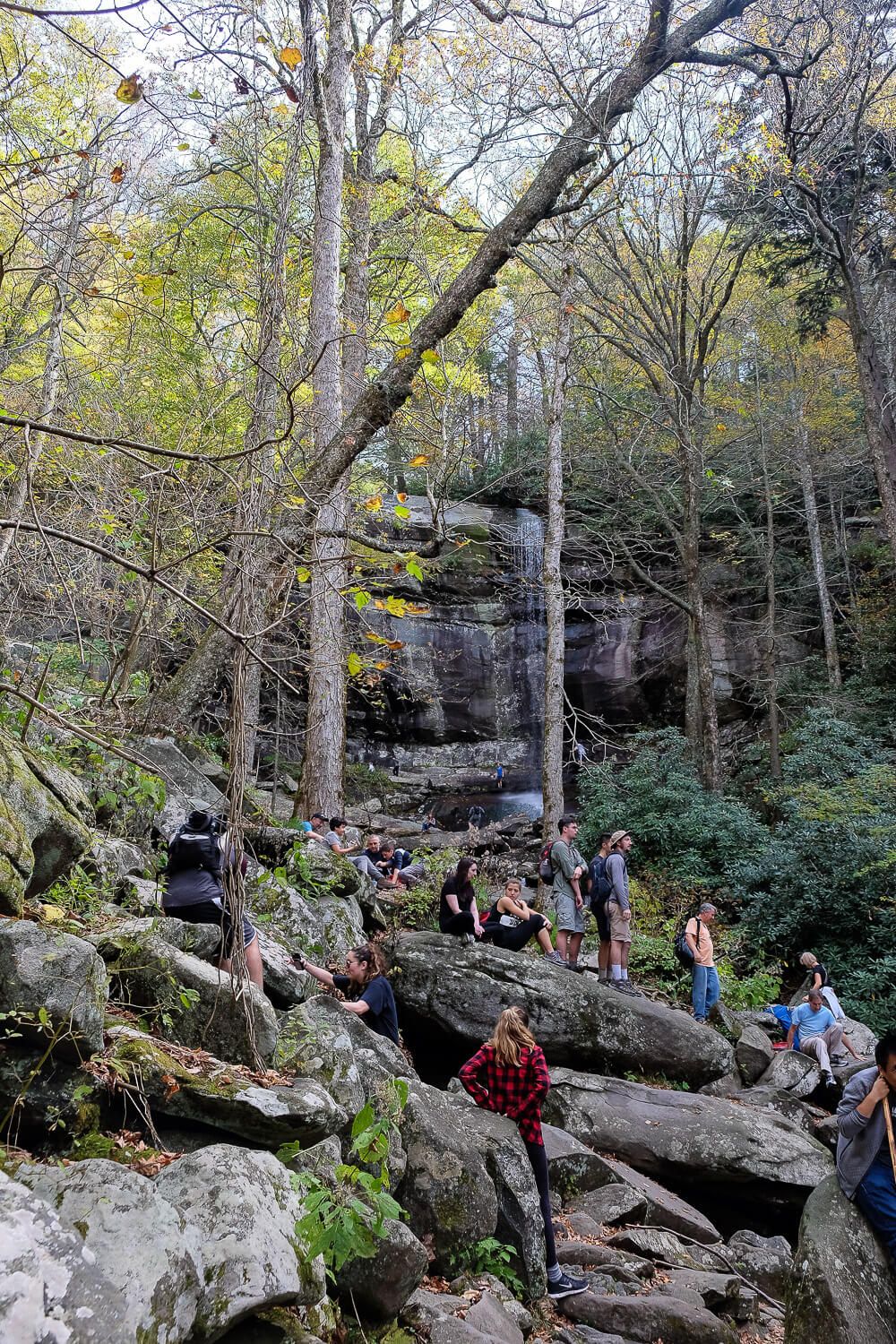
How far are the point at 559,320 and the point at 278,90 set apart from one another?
9.96 meters

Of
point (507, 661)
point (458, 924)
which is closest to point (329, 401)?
point (458, 924)

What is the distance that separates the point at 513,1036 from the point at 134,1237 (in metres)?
3.02

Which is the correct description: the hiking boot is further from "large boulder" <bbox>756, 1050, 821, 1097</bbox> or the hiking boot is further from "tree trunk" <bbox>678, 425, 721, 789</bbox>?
"tree trunk" <bbox>678, 425, 721, 789</bbox>

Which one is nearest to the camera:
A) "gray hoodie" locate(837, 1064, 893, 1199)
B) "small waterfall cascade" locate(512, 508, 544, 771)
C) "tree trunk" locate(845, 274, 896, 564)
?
"gray hoodie" locate(837, 1064, 893, 1199)

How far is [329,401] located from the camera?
9312mm

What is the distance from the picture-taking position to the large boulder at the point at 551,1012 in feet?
24.0

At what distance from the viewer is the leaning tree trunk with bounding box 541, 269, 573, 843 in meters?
12.9

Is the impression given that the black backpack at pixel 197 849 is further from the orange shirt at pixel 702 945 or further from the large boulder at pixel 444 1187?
the orange shirt at pixel 702 945

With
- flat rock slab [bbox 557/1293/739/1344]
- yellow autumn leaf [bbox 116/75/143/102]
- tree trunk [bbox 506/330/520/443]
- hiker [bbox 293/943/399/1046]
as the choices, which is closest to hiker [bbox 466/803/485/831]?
tree trunk [bbox 506/330/520/443]

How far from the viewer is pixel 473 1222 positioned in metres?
4.37

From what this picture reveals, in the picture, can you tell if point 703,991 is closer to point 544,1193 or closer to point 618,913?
point 618,913

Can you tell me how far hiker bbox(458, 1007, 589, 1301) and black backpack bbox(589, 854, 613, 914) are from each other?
4.19 m

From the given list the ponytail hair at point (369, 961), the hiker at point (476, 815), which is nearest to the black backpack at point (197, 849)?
the ponytail hair at point (369, 961)

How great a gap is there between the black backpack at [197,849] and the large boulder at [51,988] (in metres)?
1.86
